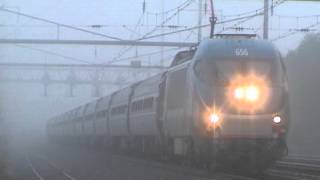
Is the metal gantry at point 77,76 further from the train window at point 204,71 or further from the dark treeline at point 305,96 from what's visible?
the train window at point 204,71

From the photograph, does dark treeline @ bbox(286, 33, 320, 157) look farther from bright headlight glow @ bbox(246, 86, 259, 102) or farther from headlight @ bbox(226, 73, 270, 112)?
bright headlight glow @ bbox(246, 86, 259, 102)

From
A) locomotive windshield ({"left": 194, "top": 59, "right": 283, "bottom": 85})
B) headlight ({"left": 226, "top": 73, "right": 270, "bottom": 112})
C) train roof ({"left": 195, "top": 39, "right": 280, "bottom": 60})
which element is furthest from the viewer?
train roof ({"left": 195, "top": 39, "right": 280, "bottom": 60})

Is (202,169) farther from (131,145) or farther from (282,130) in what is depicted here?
(131,145)

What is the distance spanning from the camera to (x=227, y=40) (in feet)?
73.0

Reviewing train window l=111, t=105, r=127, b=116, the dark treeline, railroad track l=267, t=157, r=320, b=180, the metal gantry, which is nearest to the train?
railroad track l=267, t=157, r=320, b=180

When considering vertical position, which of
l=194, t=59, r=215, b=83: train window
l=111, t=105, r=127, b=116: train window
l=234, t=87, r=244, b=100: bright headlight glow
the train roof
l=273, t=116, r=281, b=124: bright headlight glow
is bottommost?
l=111, t=105, r=127, b=116: train window

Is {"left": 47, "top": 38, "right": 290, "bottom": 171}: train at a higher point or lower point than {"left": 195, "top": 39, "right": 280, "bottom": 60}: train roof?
lower

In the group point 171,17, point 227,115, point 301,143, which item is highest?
point 171,17

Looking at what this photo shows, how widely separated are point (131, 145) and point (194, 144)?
15.7 metres

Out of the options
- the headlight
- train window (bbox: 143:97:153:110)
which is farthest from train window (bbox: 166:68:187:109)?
train window (bbox: 143:97:153:110)

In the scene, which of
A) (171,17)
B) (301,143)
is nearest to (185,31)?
(171,17)

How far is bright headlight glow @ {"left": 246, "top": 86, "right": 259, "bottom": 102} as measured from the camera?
2061 cm

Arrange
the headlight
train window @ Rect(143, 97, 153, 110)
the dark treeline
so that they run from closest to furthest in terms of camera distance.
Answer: the headlight
train window @ Rect(143, 97, 153, 110)
the dark treeline

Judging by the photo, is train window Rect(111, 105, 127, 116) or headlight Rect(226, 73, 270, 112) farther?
train window Rect(111, 105, 127, 116)
